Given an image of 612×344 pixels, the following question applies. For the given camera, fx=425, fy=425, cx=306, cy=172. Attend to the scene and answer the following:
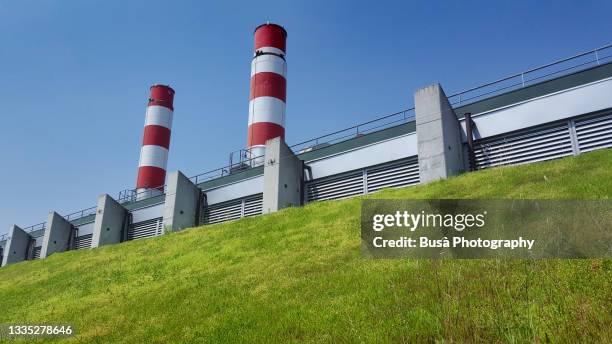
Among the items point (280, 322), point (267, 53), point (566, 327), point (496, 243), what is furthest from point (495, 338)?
point (267, 53)

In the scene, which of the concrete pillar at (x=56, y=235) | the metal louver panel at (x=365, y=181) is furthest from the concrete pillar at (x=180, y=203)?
the concrete pillar at (x=56, y=235)

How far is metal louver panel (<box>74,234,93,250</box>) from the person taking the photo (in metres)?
37.2

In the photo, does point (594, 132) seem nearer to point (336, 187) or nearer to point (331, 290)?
point (336, 187)

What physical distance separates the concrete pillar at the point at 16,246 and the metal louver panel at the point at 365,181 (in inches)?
1440

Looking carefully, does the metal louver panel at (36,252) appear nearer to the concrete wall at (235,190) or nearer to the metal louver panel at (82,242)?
the metal louver panel at (82,242)

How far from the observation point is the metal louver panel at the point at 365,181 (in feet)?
64.2

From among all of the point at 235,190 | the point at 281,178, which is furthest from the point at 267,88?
the point at 281,178

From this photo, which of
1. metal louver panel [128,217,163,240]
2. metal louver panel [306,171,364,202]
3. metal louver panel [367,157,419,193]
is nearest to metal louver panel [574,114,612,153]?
metal louver panel [367,157,419,193]

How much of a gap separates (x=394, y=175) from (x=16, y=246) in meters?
42.1

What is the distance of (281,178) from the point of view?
72.6 ft

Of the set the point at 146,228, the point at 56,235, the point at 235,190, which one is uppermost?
the point at 235,190

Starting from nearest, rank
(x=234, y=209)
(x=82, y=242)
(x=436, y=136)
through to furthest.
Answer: (x=436, y=136) < (x=234, y=209) < (x=82, y=242)

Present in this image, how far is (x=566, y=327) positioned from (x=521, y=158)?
46.6 feet

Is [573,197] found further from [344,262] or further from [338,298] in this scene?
[338,298]
